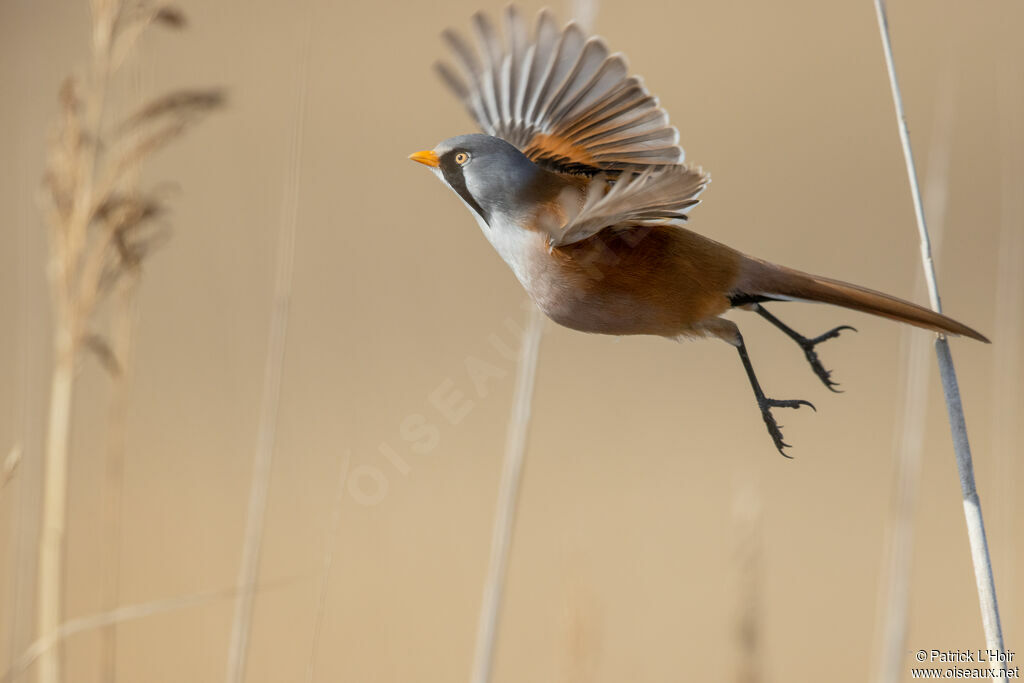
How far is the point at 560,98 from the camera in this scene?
53.8 inches

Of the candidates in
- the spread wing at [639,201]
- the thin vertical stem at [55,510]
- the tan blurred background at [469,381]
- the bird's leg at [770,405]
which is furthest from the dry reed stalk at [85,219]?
the bird's leg at [770,405]

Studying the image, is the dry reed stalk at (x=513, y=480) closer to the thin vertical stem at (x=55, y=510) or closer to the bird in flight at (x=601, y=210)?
the bird in flight at (x=601, y=210)

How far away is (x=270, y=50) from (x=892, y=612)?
627cm

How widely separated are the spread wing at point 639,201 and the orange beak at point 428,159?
0.18m

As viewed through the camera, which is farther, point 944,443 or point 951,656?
point 944,443

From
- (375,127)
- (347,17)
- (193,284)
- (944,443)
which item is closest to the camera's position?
(944,443)

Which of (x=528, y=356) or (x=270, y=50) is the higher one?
(x=270, y=50)

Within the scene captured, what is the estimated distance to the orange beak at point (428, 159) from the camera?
1.11 m

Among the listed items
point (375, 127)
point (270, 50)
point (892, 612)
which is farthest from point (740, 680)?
point (270, 50)

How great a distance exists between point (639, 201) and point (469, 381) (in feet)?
14.0

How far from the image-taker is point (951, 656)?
5.22 ft

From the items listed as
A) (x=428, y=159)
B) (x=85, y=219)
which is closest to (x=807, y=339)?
(x=428, y=159)

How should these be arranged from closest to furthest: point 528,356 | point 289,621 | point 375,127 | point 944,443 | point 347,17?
1. point 528,356
2. point 289,621
3. point 944,443
4. point 375,127
5. point 347,17

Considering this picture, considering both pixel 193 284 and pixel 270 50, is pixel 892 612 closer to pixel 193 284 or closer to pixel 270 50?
pixel 193 284
